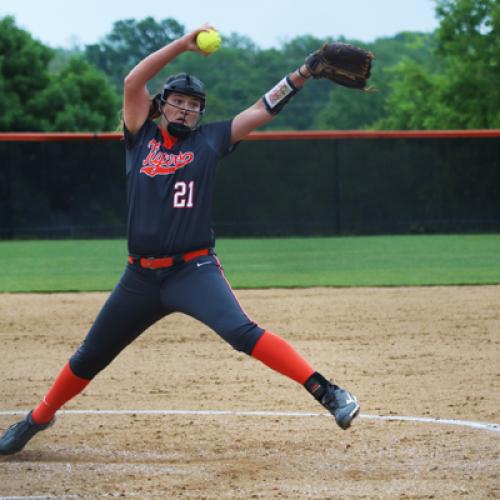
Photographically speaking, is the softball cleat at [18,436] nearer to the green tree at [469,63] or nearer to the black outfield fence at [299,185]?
the black outfield fence at [299,185]

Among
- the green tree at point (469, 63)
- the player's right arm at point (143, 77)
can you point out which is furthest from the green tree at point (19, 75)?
the player's right arm at point (143, 77)

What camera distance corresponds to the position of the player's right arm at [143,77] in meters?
4.96

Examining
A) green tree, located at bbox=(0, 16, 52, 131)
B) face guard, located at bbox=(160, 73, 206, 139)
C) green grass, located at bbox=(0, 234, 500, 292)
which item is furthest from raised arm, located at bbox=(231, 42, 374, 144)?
green tree, located at bbox=(0, 16, 52, 131)

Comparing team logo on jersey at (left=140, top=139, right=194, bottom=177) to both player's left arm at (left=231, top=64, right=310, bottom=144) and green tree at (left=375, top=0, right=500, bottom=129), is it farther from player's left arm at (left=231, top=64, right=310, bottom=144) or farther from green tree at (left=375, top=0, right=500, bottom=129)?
green tree at (left=375, top=0, right=500, bottom=129)

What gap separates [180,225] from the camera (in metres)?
4.96

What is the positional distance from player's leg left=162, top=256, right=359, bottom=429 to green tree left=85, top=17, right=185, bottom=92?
63861 millimetres

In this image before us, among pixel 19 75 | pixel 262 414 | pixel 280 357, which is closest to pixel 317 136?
pixel 262 414

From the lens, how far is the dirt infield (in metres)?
4.79

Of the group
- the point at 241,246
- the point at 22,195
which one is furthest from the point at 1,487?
the point at 22,195

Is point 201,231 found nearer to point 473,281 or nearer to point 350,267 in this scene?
point 473,281

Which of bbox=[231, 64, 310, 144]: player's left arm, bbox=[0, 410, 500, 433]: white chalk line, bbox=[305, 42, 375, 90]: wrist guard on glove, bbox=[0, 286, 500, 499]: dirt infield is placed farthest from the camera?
bbox=[0, 410, 500, 433]: white chalk line

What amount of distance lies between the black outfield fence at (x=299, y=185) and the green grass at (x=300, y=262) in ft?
1.49

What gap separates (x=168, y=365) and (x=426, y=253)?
8.72 metres

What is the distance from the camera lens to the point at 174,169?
4.98 m
